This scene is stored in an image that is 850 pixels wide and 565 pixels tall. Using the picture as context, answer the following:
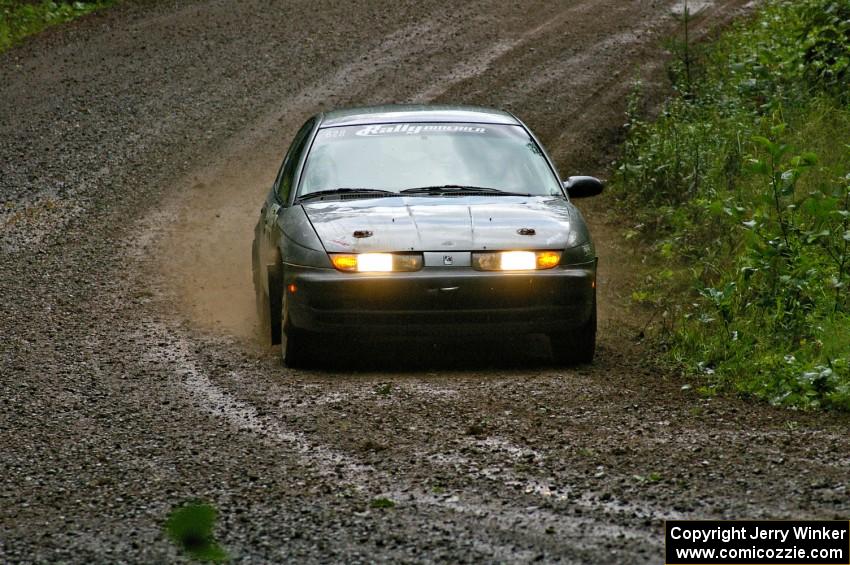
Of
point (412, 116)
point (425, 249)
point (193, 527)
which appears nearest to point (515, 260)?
point (425, 249)

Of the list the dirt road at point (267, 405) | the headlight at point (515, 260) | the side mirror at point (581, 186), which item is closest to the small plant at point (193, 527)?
the dirt road at point (267, 405)

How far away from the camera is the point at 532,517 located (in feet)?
16.2

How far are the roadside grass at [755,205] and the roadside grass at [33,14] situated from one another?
10.3 metres

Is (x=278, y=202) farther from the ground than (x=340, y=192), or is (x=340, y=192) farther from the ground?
(x=340, y=192)

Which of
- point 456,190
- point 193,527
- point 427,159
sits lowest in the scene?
point 456,190

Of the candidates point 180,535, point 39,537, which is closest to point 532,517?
point 39,537

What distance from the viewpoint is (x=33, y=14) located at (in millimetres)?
22297

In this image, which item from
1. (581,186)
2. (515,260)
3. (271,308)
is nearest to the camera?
(515,260)

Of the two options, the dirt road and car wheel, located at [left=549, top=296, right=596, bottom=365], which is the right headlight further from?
the dirt road

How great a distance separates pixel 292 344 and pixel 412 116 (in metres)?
2.22

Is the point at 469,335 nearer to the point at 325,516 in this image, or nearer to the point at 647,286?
the point at 325,516

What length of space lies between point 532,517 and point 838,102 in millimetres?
9251

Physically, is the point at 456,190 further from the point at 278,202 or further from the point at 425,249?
the point at 278,202

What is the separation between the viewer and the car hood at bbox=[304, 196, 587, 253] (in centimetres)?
779
